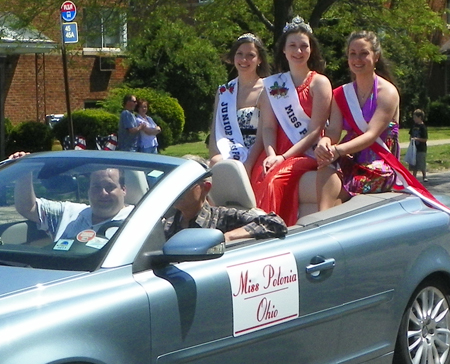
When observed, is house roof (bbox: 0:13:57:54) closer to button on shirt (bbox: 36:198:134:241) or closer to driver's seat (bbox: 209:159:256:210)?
driver's seat (bbox: 209:159:256:210)

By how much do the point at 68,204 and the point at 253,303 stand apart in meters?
0.99

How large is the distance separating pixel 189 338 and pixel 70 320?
60 cm

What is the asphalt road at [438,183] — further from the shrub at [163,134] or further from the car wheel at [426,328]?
the car wheel at [426,328]

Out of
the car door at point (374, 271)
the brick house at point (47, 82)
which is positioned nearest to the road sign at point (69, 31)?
the car door at point (374, 271)

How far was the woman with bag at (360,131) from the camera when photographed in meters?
5.44

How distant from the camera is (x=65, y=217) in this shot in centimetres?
404

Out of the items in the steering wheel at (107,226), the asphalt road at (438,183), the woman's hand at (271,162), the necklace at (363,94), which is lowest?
the asphalt road at (438,183)

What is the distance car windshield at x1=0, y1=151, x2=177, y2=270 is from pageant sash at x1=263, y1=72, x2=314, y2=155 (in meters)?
1.91

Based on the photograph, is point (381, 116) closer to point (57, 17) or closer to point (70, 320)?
point (70, 320)

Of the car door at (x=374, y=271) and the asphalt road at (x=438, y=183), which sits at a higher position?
the car door at (x=374, y=271)

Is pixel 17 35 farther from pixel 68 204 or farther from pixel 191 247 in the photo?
pixel 191 247

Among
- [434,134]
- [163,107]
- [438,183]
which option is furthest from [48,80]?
[434,134]

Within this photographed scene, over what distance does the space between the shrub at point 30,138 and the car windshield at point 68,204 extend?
1617 cm

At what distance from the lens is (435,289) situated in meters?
5.11
